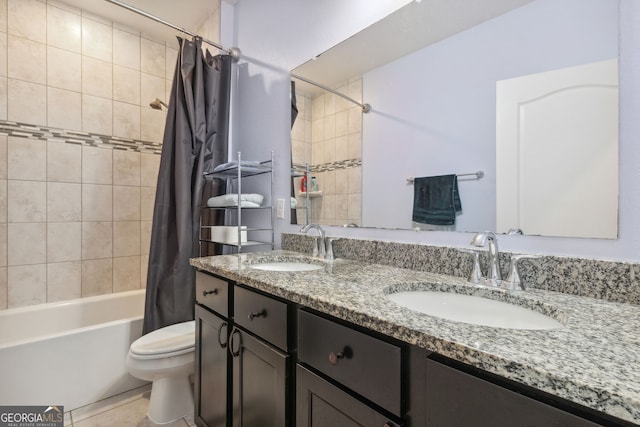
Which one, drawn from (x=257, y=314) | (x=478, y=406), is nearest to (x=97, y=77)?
(x=257, y=314)

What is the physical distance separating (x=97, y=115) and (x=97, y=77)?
29 centimetres

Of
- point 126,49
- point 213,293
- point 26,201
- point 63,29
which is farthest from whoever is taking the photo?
point 126,49

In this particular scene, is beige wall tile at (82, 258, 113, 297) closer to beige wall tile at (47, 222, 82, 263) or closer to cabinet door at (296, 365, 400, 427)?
beige wall tile at (47, 222, 82, 263)

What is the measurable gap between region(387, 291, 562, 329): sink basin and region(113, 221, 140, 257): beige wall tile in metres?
2.47

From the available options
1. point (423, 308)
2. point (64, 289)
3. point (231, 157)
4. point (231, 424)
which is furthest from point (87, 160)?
point (423, 308)

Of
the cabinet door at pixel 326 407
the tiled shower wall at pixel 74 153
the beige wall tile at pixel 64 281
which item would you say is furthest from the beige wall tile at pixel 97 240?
the cabinet door at pixel 326 407

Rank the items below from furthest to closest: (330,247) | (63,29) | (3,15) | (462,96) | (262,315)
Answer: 1. (63,29)
2. (3,15)
3. (330,247)
4. (462,96)
5. (262,315)

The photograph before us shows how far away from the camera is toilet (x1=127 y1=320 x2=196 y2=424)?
58.2 inches

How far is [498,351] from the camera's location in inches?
18.0

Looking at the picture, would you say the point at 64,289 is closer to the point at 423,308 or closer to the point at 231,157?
the point at 231,157

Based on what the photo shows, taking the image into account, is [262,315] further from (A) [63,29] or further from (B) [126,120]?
(A) [63,29]

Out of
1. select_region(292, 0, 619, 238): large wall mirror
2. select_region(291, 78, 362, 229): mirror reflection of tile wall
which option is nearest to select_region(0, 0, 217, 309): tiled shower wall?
select_region(291, 78, 362, 229): mirror reflection of tile wall

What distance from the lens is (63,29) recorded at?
2.22 metres

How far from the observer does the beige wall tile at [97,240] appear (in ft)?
7.72
